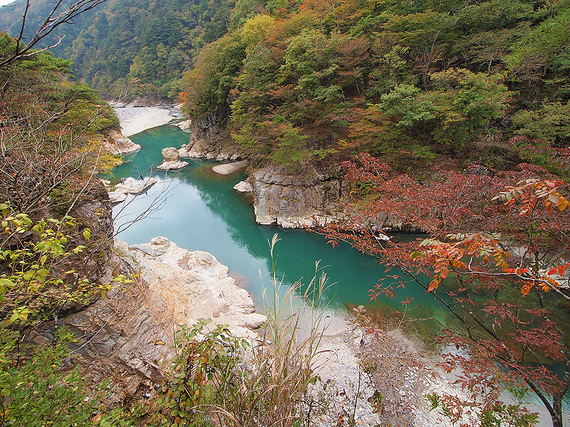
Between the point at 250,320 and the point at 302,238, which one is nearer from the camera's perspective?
the point at 250,320

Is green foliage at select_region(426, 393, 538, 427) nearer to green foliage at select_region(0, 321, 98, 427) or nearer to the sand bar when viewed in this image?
green foliage at select_region(0, 321, 98, 427)

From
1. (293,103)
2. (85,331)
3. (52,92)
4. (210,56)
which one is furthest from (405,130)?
(210,56)

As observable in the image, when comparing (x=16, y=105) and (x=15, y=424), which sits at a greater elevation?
(x=16, y=105)

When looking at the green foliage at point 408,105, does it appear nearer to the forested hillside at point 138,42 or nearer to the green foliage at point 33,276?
the green foliage at point 33,276

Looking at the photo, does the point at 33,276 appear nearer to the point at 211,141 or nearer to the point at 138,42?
the point at 211,141

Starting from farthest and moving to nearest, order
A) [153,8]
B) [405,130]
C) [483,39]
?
1. [153,8]
2. [405,130]
3. [483,39]

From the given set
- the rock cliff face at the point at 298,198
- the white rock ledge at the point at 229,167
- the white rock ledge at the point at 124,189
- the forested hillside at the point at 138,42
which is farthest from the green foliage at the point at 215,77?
the forested hillside at the point at 138,42

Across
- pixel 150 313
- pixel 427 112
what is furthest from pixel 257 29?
pixel 150 313

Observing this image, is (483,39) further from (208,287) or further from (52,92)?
(52,92)

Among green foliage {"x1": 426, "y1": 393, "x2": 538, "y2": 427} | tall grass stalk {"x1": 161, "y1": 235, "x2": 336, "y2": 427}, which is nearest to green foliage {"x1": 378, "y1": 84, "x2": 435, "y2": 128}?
green foliage {"x1": 426, "y1": 393, "x2": 538, "y2": 427}
